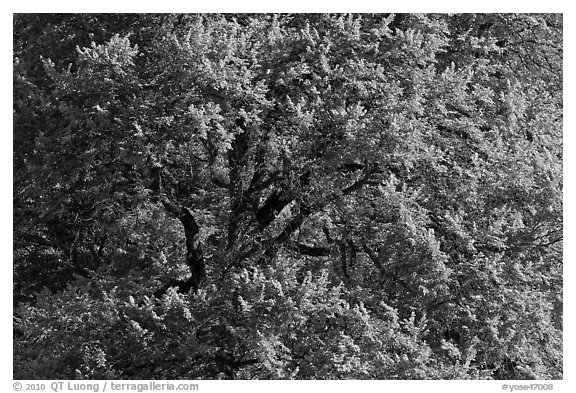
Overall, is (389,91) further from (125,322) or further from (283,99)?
(125,322)

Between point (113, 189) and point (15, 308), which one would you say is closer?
point (113, 189)

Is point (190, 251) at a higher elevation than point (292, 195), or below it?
below

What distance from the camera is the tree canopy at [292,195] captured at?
14.4 meters

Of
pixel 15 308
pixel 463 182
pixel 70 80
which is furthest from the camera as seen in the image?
pixel 15 308

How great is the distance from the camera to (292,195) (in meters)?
15.2

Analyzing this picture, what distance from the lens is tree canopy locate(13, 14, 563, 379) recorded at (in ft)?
47.4

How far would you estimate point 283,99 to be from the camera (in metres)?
15.2

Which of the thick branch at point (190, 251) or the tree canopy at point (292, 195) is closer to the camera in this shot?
the tree canopy at point (292, 195)

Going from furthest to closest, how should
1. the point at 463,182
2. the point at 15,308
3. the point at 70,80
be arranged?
the point at 15,308
the point at 463,182
the point at 70,80

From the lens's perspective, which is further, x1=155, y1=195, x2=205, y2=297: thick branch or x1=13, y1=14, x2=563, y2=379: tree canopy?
x1=155, y1=195, x2=205, y2=297: thick branch

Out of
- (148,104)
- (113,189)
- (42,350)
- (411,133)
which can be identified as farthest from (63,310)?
(411,133)

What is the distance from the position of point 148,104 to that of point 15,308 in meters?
4.49

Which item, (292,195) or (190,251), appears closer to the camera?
(292,195)
